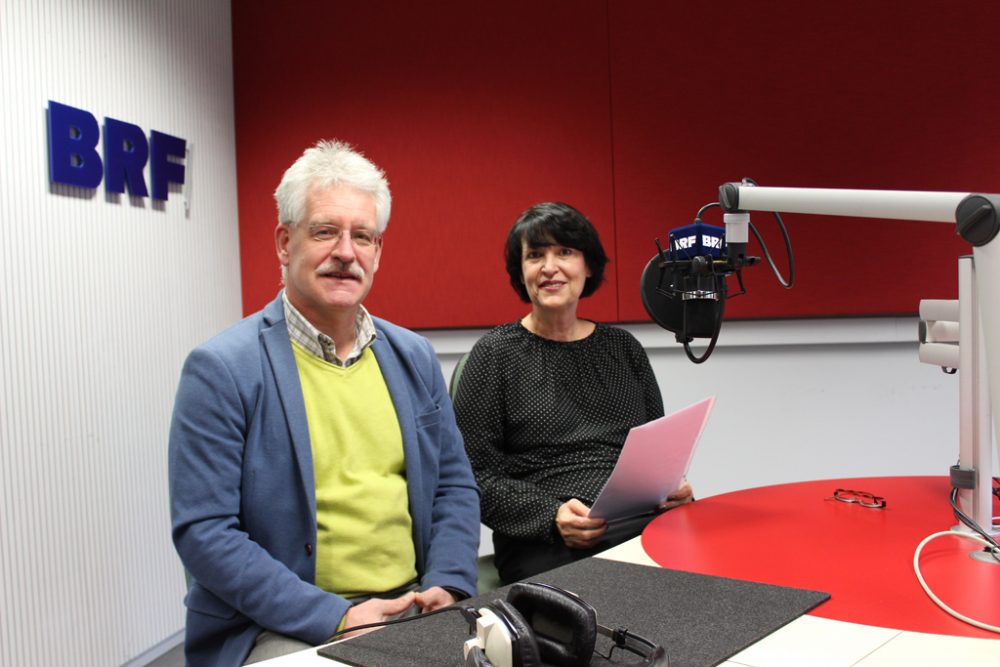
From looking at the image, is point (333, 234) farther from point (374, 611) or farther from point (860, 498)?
point (860, 498)

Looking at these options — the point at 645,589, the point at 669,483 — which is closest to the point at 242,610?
the point at 645,589

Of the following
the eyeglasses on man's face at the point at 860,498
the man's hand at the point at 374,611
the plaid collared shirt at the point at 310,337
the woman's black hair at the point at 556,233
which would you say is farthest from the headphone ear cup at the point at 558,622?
the woman's black hair at the point at 556,233

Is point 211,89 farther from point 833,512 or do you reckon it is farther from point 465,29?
point 833,512

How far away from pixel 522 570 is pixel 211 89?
2.40 meters

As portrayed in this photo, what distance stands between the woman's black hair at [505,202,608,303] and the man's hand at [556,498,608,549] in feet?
2.42

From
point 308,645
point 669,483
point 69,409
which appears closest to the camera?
point 308,645

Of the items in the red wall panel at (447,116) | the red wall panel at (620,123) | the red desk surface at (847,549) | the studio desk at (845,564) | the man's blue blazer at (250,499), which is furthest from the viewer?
the red wall panel at (447,116)

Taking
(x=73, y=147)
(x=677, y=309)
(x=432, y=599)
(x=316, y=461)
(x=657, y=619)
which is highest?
(x=73, y=147)

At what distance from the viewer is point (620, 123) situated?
10.8 feet

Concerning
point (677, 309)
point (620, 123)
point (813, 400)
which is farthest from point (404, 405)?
point (813, 400)

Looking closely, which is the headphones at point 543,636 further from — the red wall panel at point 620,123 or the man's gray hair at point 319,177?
the red wall panel at point 620,123

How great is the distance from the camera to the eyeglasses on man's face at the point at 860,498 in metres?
1.69

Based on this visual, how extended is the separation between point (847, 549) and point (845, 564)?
0.28 ft

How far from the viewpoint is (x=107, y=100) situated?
283 cm
